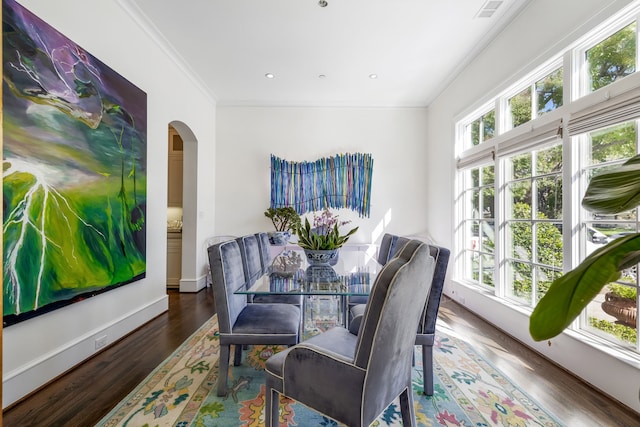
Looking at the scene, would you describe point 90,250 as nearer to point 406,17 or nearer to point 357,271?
point 357,271

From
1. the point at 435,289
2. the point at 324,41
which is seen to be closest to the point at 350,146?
the point at 324,41

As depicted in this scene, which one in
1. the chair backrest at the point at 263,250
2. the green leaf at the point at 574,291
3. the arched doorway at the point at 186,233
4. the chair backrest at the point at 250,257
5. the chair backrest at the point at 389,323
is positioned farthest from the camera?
the arched doorway at the point at 186,233

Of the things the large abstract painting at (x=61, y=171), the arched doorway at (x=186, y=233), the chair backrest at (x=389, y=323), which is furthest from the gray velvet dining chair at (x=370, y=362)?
the arched doorway at (x=186, y=233)

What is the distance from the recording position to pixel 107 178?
2479mm

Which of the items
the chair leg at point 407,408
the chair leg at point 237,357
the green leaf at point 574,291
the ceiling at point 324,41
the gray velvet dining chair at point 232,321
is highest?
the ceiling at point 324,41

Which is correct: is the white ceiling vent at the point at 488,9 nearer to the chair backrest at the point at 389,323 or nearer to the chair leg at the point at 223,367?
the chair backrest at the point at 389,323

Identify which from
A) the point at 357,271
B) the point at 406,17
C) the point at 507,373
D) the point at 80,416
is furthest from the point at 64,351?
the point at 406,17

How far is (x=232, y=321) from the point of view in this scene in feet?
6.02

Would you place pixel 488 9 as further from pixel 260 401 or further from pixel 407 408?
pixel 260 401

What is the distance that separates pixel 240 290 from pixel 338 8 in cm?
254

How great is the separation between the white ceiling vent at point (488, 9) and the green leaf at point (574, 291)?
278 cm

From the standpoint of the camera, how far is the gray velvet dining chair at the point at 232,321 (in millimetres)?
1770

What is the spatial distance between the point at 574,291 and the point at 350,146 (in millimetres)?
4405

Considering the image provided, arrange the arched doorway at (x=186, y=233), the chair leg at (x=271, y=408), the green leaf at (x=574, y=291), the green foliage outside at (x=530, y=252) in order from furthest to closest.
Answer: the arched doorway at (x=186, y=233)
the green foliage outside at (x=530, y=252)
the chair leg at (x=271, y=408)
the green leaf at (x=574, y=291)
